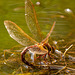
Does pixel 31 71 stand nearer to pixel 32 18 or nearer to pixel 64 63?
pixel 64 63

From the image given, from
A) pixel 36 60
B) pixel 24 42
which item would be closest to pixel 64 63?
pixel 36 60

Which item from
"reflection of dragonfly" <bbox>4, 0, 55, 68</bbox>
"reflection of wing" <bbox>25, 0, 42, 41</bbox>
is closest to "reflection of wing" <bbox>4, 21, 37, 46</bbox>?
"reflection of dragonfly" <bbox>4, 0, 55, 68</bbox>

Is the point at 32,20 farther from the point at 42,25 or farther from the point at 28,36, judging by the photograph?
the point at 42,25

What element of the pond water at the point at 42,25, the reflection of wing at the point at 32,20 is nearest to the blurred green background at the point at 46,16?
the pond water at the point at 42,25

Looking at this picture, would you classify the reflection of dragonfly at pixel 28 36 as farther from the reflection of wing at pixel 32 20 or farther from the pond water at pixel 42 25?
the pond water at pixel 42 25

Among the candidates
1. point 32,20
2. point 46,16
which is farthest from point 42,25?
point 32,20

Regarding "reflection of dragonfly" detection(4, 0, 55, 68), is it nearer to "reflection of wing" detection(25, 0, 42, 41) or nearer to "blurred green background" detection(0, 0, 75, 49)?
"reflection of wing" detection(25, 0, 42, 41)

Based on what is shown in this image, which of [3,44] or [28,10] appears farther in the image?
[3,44]
